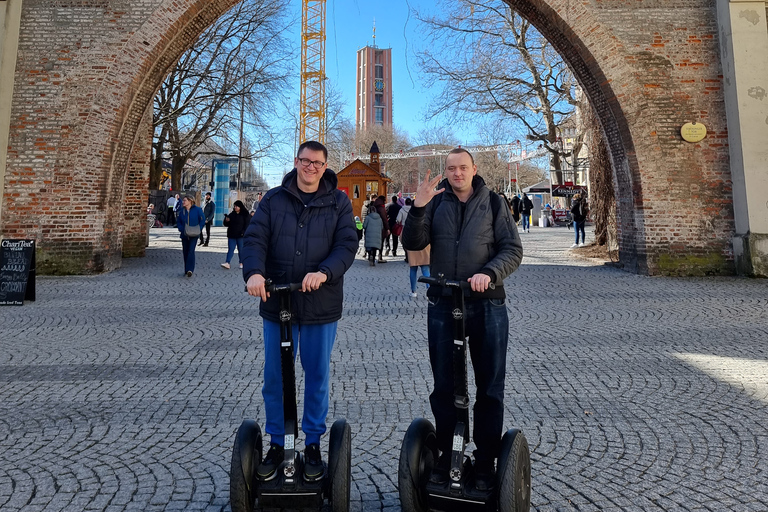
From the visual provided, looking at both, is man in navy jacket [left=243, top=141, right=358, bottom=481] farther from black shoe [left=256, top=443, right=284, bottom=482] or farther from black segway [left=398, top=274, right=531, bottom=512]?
black segway [left=398, top=274, right=531, bottom=512]

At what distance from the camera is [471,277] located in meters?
2.58

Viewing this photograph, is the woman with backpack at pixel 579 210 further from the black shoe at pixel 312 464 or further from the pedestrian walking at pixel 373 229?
the black shoe at pixel 312 464

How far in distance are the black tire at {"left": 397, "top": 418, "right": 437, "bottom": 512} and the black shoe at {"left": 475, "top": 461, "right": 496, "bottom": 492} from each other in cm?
22

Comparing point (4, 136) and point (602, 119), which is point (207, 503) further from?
point (602, 119)

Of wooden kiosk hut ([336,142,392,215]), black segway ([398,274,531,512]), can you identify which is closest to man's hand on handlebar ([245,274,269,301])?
black segway ([398,274,531,512])

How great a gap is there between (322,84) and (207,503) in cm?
5329

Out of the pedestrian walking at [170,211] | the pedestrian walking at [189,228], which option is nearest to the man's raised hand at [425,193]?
the pedestrian walking at [189,228]

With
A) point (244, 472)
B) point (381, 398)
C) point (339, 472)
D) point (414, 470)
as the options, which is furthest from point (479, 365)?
point (381, 398)

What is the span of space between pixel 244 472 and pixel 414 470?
2.47 feet

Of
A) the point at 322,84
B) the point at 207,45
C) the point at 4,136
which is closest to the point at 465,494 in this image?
the point at 4,136

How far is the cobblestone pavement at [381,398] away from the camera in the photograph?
9.48 ft

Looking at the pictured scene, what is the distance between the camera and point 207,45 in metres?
22.1

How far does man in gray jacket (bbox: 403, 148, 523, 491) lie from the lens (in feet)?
8.55

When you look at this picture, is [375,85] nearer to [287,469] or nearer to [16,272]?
[16,272]
